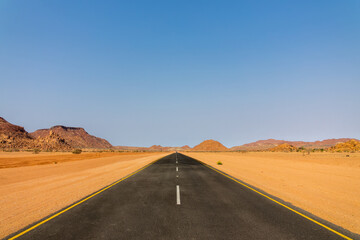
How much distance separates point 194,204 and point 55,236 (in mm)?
4555

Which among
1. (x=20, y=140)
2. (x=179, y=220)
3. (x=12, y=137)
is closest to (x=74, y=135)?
(x=20, y=140)

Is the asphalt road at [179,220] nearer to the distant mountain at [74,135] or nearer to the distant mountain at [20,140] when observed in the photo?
the distant mountain at [20,140]

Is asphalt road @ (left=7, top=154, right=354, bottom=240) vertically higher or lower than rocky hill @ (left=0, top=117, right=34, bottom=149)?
lower

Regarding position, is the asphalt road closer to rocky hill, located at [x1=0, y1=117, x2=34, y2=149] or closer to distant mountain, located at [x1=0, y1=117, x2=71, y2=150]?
rocky hill, located at [x1=0, y1=117, x2=34, y2=149]

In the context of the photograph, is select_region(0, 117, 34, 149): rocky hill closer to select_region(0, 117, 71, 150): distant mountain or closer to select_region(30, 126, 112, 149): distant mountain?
select_region(0, 117, 71, 150): distant mountain

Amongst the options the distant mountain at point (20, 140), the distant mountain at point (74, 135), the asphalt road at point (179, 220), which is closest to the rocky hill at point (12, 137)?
the distant mountain at point (20, 140)

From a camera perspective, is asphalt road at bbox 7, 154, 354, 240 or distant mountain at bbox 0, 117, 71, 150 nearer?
asphalt road at bbox 7, 154, 354, 240

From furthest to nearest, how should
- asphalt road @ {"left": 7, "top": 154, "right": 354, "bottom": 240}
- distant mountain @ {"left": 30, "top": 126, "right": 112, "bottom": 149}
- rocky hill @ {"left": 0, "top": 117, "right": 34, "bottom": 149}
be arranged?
distant mountain @ {"left": 30, "top": 126, "right": 112, "bottom": 149}, rocky hill @ {"left": 0, "top": 117, "right": 34, "bottom": 149}, asphalt road @ {"left": 7, "top": 154, "right": 354, "bottom": 240}

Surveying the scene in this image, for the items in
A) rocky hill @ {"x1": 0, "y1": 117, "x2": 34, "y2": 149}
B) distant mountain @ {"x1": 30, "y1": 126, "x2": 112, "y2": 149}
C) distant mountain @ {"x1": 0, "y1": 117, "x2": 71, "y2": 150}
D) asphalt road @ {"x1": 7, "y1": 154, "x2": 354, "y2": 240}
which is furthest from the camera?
distant mountain @ {"x1": 30, "y1": 126, "x2": 112, "y2": 149}

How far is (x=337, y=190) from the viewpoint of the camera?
37.5ft

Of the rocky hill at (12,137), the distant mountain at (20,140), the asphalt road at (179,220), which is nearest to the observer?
the asphalt road at (179,220)

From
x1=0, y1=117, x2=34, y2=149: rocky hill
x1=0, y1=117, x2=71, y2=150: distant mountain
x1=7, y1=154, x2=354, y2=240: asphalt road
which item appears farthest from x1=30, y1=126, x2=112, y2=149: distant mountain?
x1=7, y1=154, x2=354, y2=240: asphalt road

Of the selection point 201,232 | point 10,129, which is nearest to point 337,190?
point 201,232

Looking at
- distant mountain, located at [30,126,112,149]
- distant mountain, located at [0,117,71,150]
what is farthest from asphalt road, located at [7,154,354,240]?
distant mountain, located at [30,126,112,149]
